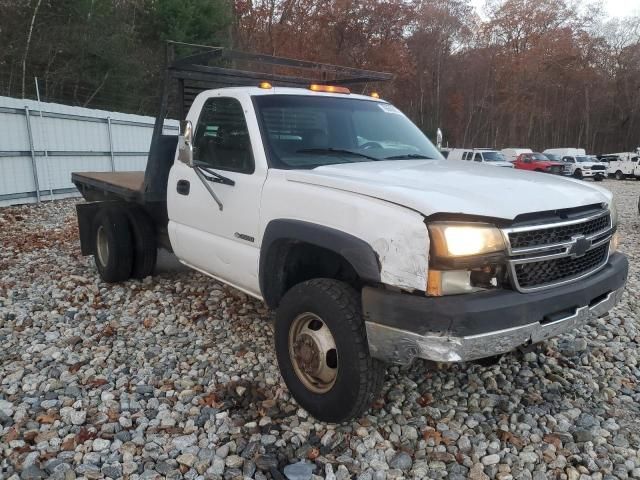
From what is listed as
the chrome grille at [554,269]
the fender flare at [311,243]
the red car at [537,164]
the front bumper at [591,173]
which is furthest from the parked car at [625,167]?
the fender flare at [311,243]

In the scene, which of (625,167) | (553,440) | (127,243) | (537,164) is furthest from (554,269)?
(625,167)

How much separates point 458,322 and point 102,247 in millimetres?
4592

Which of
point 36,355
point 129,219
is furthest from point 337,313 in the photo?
point 129,219

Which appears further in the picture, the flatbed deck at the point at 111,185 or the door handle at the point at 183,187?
the flatbed deck at the point at 111,185

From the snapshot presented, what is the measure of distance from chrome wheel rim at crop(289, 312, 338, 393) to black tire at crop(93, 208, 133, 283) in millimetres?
2928

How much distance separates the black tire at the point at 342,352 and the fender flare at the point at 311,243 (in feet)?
0.69

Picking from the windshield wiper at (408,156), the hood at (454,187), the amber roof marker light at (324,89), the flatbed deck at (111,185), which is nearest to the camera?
the hood at (454,187)

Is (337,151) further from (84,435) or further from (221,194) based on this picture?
(84,435)

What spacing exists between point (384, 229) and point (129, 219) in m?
3.67

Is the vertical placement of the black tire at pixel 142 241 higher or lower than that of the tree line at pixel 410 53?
lower

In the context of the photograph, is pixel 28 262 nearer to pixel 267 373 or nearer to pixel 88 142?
pixel 267 373

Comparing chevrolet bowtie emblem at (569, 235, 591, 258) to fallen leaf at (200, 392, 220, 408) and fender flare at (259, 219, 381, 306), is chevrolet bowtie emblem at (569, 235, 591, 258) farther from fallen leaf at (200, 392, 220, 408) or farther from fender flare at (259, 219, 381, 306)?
fallen leaf at (200, 392, 220, 408)

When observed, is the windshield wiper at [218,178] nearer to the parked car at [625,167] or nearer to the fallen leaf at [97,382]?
the fallen leaf at [97,382]

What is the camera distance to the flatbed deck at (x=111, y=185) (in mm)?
5108
